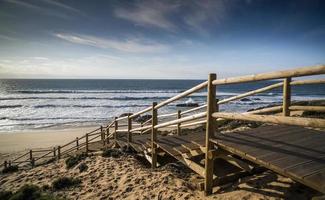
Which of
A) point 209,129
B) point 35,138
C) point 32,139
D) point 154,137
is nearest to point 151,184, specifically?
point 154,137

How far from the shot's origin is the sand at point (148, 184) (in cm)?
346

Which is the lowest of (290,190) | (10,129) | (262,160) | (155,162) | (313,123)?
(10,129)

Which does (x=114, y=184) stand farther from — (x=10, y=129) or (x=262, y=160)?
(x=10, y=129)

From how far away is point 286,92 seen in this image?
4.28 metres

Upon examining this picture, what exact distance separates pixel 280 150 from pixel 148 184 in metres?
2.85

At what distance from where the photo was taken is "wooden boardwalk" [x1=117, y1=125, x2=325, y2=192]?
2.40 metres

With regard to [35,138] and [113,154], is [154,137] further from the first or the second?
[35,138]

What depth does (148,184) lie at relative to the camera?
467 centimetres

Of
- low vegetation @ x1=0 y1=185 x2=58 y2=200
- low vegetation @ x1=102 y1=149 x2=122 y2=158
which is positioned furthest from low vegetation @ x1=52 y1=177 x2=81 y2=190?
low vegetation @ x1=102 y1=149 x2=122 y2=158

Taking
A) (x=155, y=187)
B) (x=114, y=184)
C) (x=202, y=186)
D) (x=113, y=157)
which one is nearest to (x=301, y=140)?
(x=202, y=186)

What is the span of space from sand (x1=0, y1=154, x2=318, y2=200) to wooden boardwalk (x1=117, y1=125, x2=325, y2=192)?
41cm

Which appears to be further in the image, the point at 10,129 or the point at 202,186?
the point at 10,129

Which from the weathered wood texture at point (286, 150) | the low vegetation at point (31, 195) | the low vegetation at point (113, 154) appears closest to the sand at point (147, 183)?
the low vegetation at point (113, 154)

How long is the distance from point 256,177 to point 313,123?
243 cm
